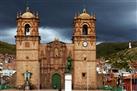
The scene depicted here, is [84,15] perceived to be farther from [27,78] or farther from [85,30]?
[27,78]

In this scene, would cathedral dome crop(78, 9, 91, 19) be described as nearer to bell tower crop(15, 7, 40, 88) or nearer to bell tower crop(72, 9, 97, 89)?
bell tower crop(72, 9, 97, 89)

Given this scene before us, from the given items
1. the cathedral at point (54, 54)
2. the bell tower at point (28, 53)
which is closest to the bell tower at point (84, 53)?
the cathedral at point (54, 54)

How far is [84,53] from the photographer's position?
77438mm

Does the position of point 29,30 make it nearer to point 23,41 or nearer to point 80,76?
point 23,41

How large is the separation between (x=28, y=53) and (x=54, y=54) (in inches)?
158

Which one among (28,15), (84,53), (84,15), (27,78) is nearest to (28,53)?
(27,78)

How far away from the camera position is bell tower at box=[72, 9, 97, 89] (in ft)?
254

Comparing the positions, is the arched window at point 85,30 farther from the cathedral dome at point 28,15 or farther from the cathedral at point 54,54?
the cathedral dome at point 28,15

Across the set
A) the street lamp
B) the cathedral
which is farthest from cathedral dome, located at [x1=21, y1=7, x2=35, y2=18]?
the street lamp

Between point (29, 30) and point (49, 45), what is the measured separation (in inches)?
149

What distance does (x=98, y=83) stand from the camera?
7831 centimetres

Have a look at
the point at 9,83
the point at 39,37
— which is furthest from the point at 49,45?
the point at 9,83

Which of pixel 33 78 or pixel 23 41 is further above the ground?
pixel 23 41

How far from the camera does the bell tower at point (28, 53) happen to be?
77188 millimetres
